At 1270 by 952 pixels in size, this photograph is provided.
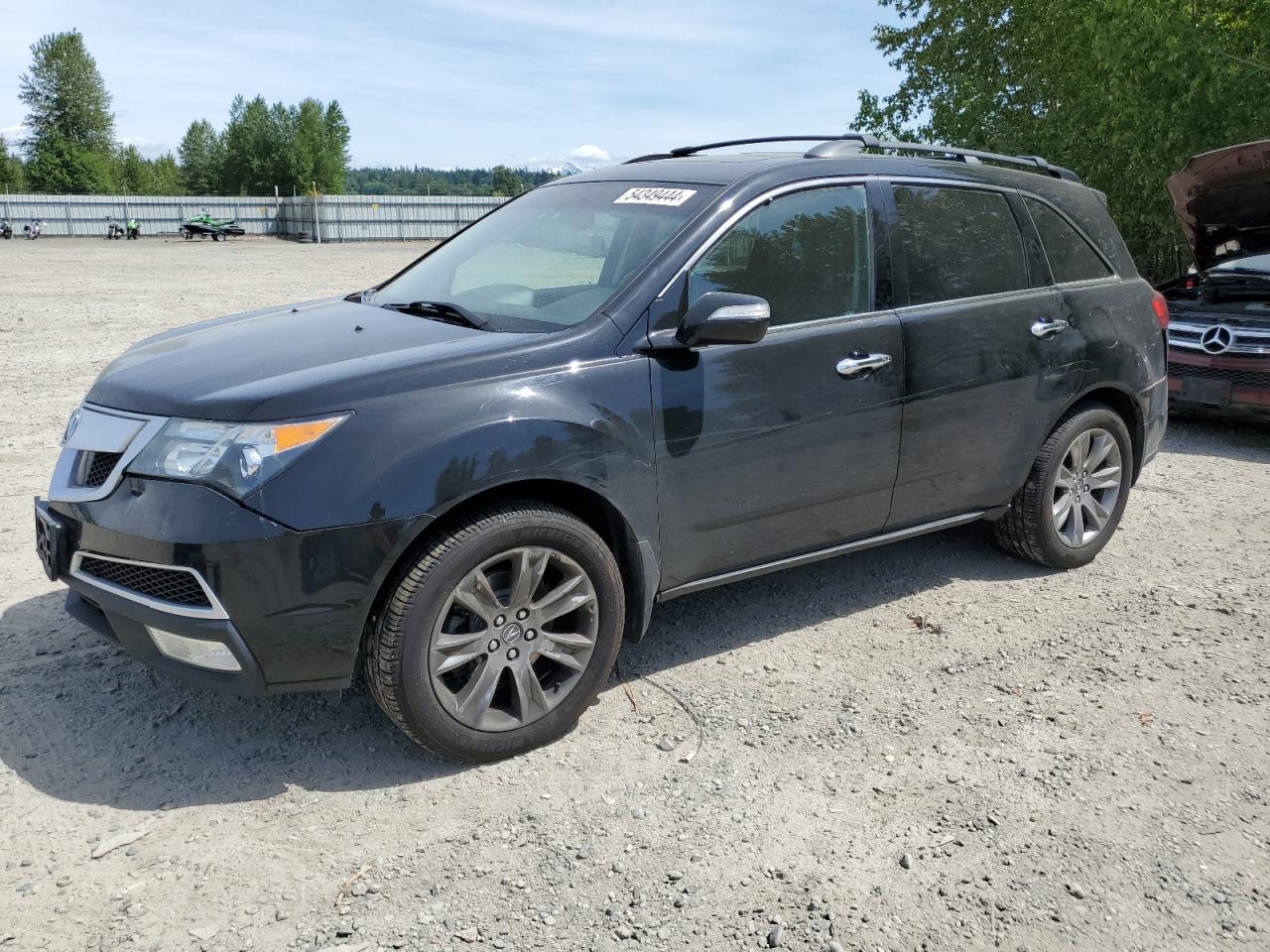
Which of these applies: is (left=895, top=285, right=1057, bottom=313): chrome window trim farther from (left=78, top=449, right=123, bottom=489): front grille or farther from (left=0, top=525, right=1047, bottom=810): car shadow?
(left=78, top=449, right=123, bottom=489): front grille

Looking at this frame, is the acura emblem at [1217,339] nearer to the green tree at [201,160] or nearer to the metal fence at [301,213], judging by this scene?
the metal fence at [301,213]

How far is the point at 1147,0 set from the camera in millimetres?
14297

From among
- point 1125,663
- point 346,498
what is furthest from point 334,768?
point 1125,663

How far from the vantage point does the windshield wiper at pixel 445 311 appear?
3.81 metres

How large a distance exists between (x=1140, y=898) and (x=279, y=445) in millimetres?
2573

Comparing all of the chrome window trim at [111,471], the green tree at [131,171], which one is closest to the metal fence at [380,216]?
the chrome window trim at [111,471]

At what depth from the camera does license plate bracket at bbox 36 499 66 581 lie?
3.33m

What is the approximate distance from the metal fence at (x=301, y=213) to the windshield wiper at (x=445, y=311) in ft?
166

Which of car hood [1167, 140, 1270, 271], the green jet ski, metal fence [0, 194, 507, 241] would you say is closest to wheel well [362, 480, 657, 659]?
car hood [1167, 140, 1270, 271]

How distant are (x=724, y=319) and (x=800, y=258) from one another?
70 cm

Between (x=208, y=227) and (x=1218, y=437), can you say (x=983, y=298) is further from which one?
(x=208, y=227)

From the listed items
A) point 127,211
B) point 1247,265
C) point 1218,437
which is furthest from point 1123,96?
point 127,211

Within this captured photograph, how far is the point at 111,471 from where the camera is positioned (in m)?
3.24

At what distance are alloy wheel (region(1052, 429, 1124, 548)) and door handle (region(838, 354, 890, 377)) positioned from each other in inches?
54.2
